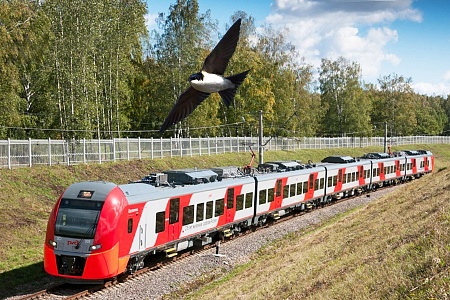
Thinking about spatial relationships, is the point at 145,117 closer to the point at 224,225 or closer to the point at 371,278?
the point at 224,225

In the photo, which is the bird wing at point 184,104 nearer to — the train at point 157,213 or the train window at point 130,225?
the train at point 157,213

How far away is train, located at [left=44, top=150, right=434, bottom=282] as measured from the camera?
533 inches

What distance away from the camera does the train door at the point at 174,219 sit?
53.4ft

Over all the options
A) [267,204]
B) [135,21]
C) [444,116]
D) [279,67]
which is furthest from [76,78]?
[444,116]

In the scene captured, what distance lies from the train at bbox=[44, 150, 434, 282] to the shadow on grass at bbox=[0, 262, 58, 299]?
1.30 m

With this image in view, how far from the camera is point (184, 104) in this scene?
386 centimetres

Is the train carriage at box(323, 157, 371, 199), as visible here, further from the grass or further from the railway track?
the railway track

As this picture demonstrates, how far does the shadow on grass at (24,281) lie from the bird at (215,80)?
39.8 ft

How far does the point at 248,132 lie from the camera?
58281 mm

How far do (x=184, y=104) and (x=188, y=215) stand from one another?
13.7m

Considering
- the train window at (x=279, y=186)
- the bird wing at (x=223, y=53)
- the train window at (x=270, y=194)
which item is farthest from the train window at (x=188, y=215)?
the bird wing at (x=223, y=53)

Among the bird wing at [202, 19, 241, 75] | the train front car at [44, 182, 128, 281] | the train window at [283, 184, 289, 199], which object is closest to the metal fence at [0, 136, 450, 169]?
the train window at [283, 184, 289, 199]

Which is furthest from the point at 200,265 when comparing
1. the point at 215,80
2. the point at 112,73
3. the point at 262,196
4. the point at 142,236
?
the point at 112,73

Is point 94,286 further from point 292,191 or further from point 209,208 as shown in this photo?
point 292,191
